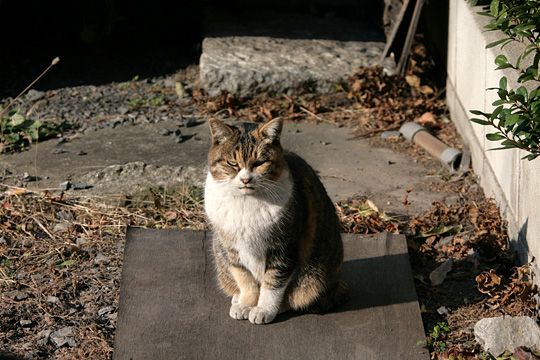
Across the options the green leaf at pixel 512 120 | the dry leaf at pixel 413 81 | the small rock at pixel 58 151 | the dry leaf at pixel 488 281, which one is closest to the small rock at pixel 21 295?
the small rock at pixel 58 151

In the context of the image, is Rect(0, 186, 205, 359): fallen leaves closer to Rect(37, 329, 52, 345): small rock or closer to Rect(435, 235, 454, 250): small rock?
Rect(37, 329, 52, 345): small rock

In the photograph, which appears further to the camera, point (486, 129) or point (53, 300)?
point (486, 129)

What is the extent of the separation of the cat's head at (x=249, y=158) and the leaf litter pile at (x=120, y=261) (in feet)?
3.46

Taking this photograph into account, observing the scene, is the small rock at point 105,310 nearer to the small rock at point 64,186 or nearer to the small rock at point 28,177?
the small rock at point 64,186

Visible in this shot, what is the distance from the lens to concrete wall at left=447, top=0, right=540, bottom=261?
17.1 ft

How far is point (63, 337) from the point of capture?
4883 mm

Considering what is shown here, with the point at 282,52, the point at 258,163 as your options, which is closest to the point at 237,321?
the point at 258,163

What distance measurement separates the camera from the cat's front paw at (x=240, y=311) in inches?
193

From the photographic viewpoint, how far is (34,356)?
4.71 m

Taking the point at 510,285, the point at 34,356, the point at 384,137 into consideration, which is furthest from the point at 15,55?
the point at 510,285

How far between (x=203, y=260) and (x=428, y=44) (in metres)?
3.98

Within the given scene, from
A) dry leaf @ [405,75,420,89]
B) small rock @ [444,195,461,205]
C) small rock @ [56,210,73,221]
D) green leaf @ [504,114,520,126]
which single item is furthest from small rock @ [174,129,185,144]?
green leaf @ [504,114,520,126]

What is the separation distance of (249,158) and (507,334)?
60.3 inches

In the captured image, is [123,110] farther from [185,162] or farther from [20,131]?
[185,162]
